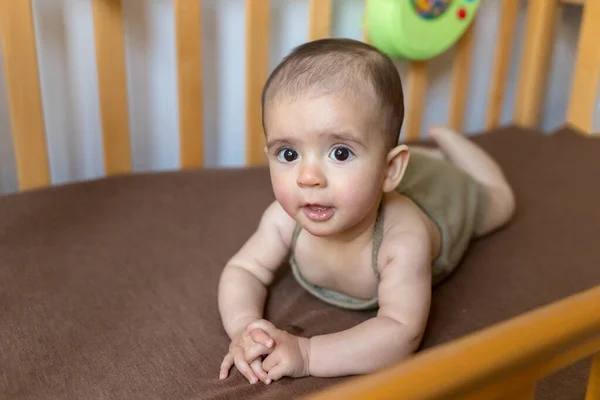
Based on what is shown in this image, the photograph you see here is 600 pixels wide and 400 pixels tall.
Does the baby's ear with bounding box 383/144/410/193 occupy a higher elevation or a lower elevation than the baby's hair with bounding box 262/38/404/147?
lower

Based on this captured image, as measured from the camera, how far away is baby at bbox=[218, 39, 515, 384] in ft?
2.06

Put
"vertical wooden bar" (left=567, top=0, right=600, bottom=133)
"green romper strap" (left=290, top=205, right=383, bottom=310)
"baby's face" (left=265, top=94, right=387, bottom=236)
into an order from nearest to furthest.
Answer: "baby's face" (left=265, top=94, right=387, bottom=236) → "green romper strap" (left=290, top=205, right=383, bottom=310) → "vertical wooden bar" (left=567, top=0, right=600, bottom=133)

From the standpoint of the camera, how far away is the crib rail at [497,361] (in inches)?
14.0

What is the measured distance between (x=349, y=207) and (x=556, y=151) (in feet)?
2.53

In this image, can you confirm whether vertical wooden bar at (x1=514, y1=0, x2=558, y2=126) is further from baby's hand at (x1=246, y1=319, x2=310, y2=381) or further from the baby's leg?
baby's hand at (x1=246, y1=319, x2=310, y2=381)

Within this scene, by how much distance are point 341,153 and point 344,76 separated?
0.07 meters

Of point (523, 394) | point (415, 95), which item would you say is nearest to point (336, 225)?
point (523, 394)

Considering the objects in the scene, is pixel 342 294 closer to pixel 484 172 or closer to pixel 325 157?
pixel 325 157

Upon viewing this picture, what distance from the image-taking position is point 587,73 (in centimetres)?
135

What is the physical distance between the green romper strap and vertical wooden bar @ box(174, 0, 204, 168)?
1.27ft

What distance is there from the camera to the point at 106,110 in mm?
1034

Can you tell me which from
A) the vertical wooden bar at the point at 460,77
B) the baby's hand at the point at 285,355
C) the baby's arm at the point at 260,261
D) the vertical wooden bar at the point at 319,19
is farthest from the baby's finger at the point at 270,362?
the vertical wooden bar at the point at 460,77

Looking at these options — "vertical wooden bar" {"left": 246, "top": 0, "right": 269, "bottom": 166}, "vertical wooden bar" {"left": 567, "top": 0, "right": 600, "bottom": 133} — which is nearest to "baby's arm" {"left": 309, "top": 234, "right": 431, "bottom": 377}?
"vertical wooden bar" {"left": 246, "top": 0, "right": 269, "bottom": 166}

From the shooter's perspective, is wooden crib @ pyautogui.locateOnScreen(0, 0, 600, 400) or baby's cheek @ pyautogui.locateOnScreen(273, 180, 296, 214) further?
baby's cheek @ pyautogui.locateOnScreen(273, 180, 296, 214)
